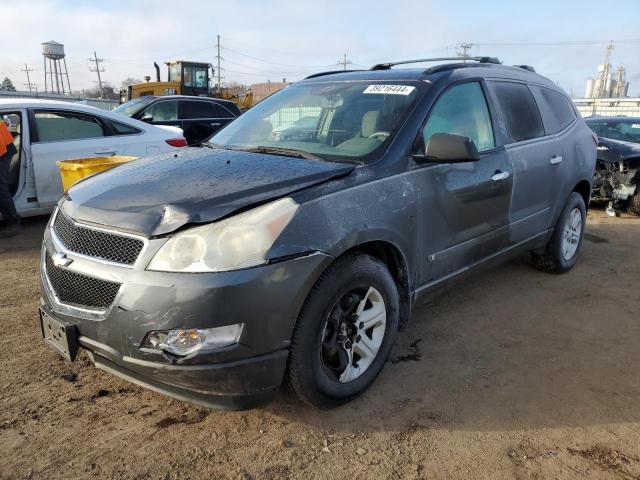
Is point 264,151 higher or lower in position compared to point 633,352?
higher

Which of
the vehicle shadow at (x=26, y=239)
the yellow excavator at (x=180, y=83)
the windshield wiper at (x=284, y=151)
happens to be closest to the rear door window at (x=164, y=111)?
the vehicle shadow at (x=26, y=239)

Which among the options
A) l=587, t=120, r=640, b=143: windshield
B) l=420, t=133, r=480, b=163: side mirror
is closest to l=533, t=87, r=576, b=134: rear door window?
l=420, t=133, r=480, b=163: side mirror

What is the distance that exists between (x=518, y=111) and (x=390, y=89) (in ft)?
4.47

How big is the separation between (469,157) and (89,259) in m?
2.10

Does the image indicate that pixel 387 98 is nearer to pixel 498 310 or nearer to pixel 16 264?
pixel 498 310

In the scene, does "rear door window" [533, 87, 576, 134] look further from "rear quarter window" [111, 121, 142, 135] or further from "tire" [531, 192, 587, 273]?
"rear quarter window" [111, 121, 142, 135]

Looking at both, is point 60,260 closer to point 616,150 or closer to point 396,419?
point 396,419

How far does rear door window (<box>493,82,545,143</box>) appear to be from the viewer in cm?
397

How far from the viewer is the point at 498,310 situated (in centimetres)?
420

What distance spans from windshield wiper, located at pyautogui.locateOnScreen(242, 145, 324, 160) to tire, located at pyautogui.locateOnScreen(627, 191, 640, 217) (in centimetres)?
701

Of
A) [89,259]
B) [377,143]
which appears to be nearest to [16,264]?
[89,259]

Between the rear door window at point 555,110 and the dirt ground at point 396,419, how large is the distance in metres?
Result: 1.80

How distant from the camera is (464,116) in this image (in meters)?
3.56

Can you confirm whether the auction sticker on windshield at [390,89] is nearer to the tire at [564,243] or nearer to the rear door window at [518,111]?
Result: the rear door window at [518,111]
